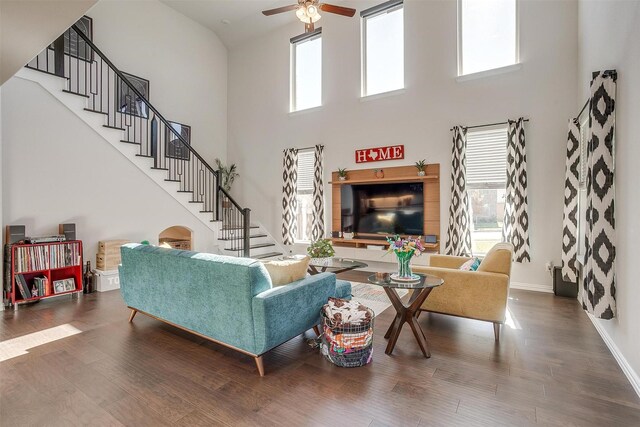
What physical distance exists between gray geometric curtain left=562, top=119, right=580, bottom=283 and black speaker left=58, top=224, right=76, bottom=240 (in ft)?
23.1

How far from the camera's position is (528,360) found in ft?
8.92

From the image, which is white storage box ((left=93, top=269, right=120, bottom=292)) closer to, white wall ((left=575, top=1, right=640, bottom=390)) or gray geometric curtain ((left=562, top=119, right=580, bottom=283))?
white wall ((left=575, top=1, right=640, bottom=390))

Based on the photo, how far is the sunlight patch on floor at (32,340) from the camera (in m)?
2.87

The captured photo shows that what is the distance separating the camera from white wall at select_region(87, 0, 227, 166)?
6344 mm

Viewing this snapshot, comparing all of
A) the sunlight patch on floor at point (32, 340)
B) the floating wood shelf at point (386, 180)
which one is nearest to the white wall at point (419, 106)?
the floating wood shelf at point (386, 180)

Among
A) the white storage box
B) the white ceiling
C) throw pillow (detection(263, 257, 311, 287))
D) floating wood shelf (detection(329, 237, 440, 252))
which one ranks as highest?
the white ceiling

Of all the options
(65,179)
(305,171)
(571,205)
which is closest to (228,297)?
(65,179)

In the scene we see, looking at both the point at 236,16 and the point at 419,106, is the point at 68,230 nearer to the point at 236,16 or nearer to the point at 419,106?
the point at 236,16

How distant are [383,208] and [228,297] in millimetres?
4308

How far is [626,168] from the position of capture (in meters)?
2.60

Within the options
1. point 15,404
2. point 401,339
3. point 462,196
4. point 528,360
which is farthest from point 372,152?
point 15,404

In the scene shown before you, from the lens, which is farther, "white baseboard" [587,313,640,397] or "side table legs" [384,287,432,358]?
"side table legs" [384,287,432,358]

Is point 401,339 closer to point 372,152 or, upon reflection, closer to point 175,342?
point 175,342

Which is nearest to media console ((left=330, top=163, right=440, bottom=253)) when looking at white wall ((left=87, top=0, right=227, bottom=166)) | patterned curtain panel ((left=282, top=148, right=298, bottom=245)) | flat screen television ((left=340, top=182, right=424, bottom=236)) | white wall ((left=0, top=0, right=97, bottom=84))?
flat screen television ((left=340, top=182, right=424, bottom=236))
